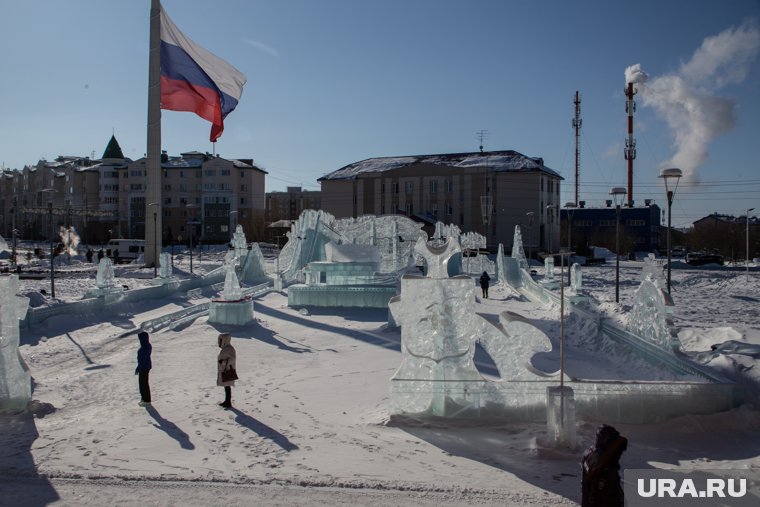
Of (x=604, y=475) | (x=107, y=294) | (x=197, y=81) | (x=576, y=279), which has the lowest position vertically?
(x=107, y=294)

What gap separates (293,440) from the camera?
7699mm

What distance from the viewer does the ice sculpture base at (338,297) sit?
22766mm

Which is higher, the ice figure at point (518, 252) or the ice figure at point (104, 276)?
the ice figure at point (518, 252)

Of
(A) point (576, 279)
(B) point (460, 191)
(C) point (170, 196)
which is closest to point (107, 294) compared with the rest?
(A) point (576, 279)

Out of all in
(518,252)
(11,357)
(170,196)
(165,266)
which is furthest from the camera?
(170,196)

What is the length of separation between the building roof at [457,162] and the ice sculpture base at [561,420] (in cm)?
5866

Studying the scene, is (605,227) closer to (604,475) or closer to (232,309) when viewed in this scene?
(232,309)

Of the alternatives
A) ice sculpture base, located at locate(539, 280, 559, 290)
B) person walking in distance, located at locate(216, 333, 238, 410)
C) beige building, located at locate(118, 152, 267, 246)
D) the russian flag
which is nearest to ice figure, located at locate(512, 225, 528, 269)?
ice sculpture base, located at locate(539, 280, 559, 290)

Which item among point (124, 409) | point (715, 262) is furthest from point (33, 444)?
point (715, 262)

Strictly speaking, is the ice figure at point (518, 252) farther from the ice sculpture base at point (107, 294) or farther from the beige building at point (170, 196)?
the beige building at point (170, 196)

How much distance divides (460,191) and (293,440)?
59.9m

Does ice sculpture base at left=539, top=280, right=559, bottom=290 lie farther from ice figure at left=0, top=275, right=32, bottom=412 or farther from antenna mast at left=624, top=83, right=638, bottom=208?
antenna mast at left=624, top=83, right=638, bottom=208

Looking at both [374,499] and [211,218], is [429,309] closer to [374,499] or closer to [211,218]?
[374,499]

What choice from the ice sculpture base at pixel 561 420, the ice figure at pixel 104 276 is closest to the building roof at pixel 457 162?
the ice figure at pixel 104 276
